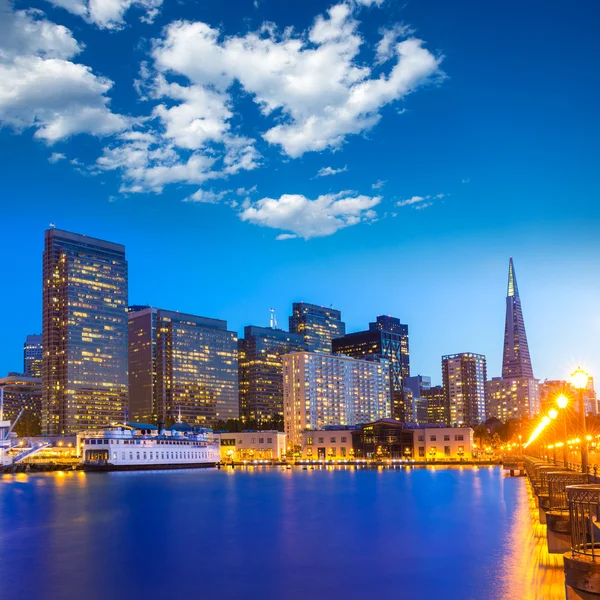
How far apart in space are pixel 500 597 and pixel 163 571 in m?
18.9

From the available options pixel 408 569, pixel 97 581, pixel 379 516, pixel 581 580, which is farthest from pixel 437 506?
pixel 581 580

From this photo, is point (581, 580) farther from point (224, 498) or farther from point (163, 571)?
point (224, 498)

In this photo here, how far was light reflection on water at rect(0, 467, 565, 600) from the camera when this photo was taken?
3634cm

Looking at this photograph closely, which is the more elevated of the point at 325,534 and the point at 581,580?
the point at 581,580

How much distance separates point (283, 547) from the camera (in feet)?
166

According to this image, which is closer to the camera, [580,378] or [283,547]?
[580,378]

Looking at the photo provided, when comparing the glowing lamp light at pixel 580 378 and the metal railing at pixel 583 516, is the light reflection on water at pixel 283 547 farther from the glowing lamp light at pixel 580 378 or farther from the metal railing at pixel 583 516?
the metal railing at pixel 583 516

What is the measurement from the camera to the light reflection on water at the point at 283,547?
36.3 metres

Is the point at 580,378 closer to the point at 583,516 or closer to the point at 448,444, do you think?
the point at 583,516

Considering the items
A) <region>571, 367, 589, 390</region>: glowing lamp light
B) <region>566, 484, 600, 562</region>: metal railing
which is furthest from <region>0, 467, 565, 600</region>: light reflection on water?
<region>566, 484, 600, 562</region>: metal railing

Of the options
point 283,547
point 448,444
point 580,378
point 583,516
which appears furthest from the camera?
point 448,444

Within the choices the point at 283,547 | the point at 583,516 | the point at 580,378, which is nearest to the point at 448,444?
the point at 283,547

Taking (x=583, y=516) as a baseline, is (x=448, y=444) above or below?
below

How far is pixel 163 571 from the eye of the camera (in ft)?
138
